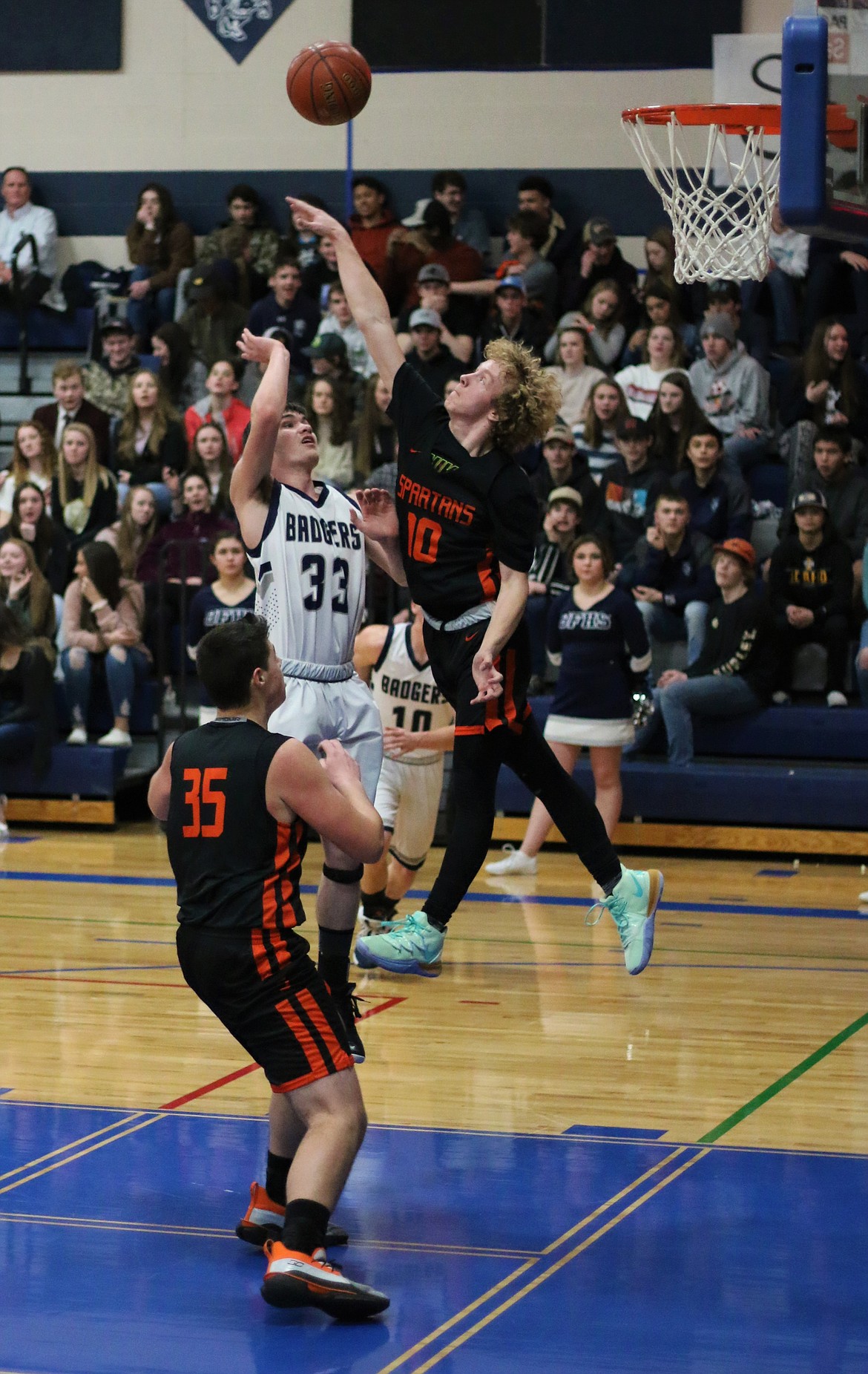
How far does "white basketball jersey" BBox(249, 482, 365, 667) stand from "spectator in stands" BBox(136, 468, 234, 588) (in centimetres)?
649

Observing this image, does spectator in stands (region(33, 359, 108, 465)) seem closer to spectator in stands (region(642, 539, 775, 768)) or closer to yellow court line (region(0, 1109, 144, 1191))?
spectator in stands (region(642, 539, 775, 768))

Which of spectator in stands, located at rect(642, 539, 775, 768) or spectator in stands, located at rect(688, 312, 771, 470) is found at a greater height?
spectator in stands, located at rect(688, 312, 771, 470)

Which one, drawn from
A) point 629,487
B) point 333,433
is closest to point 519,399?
point 629,487

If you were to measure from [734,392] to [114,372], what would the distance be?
474 centimetres

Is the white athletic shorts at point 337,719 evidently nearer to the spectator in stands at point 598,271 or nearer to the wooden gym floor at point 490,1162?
the wooden gym floor at point 490,1162

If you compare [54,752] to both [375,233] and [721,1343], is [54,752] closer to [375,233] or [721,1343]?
[375,233]

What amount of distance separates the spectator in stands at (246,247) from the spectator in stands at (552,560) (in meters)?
4.23

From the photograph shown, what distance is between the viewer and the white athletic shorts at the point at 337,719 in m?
5.98

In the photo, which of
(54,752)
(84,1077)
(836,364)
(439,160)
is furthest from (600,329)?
(84,1077)

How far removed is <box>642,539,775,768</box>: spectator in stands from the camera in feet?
37.6

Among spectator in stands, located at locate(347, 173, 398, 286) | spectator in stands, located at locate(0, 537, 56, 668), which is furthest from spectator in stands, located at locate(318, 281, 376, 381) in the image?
spectator in stands, located at locate(0, 537, 56, 668)

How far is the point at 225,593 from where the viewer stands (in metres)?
11.7

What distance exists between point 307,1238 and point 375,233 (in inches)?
461

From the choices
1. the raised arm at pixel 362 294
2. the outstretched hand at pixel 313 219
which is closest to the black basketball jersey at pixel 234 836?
the raised arm at pixel 362 294
